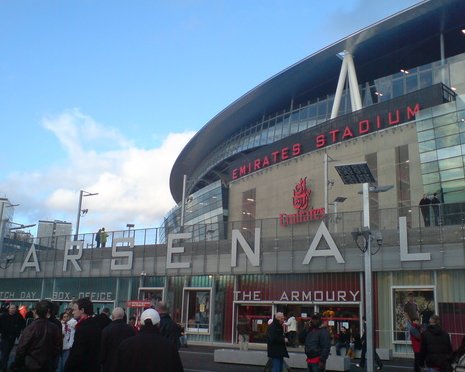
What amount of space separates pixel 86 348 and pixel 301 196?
29.8 m

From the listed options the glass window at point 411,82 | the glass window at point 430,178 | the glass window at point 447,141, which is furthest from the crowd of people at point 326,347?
the glass window at point 411,82

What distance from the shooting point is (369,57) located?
4419cm

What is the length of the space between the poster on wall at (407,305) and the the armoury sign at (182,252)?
4.81 feet

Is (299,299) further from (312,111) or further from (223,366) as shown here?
(312,111)

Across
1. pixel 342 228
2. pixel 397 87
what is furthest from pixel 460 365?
pixel 397 87

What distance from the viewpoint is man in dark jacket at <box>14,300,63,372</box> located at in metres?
7.27

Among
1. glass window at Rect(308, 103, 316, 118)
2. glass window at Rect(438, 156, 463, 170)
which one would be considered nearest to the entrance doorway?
glass window at Rect(438, 156, 463, 170)

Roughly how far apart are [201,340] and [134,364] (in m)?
24.6

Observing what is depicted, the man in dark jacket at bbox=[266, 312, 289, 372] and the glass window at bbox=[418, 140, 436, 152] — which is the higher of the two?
the glass window at bbox=[418, 140, 436, 152]

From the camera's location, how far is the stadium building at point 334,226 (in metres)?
23.5

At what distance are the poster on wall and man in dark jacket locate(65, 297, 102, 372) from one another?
1767cm

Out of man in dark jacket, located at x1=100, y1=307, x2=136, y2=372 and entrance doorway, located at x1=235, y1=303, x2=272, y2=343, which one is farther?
entrance doorway, located at x1=235, y1=303, x2=272, y2=343

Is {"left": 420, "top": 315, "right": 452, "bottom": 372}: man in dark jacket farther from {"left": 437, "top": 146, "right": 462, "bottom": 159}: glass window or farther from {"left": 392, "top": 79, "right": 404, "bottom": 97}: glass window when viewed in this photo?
{"left": 392, "top": 79, "right": 404, "bottom": 97}: glass window

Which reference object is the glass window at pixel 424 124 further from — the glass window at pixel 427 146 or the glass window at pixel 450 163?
the glass window at pixel 450 163
